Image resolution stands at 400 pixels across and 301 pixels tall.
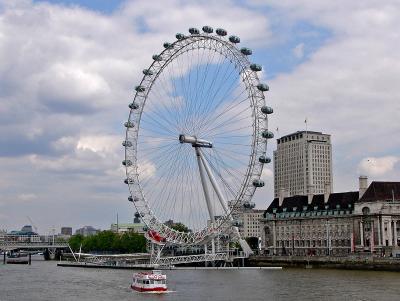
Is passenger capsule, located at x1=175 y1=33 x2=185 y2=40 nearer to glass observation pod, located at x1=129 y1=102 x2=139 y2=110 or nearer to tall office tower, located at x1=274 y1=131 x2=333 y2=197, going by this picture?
glass observation pod, located at x1=129 y1=102 x2=139 y2=110

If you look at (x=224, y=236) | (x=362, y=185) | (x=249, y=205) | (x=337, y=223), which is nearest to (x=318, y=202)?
(x=337, y=223)

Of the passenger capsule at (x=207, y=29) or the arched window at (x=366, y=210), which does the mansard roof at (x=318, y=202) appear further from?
the passenger capsule at (x=207, y=29)

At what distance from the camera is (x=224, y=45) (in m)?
67.6

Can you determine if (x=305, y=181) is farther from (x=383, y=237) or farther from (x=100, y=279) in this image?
(x=100, y=279)

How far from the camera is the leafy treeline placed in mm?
134125

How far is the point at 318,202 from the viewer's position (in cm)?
10438

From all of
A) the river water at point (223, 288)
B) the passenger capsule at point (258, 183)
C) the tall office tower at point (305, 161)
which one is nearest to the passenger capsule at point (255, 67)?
the passenger capsule at point (258, 183)

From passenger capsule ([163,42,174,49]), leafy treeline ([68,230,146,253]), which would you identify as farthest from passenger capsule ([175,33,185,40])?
leafy treeline ([68,230,146,253])

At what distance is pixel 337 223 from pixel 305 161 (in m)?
80.5

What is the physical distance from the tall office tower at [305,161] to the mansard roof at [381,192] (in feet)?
261

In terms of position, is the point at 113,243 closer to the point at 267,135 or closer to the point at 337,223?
the point at 337,223

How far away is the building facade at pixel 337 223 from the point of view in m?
92.0

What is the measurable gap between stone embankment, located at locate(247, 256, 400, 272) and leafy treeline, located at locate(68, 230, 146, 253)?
46977 mm

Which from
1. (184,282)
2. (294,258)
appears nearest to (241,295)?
(184,282)
